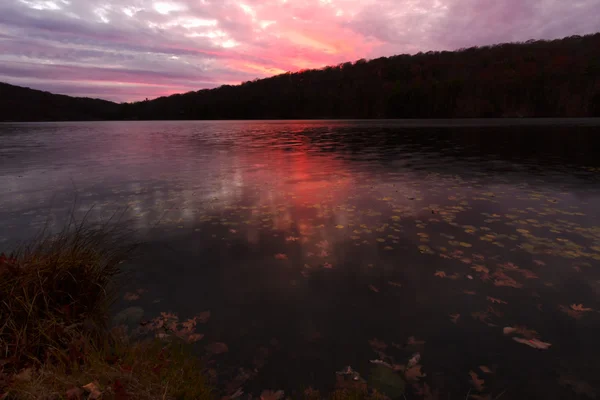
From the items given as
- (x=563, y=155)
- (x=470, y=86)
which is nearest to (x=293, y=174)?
(x=563, y=155)

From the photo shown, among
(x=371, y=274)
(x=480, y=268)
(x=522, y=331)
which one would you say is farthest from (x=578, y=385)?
(x=371, y=274)

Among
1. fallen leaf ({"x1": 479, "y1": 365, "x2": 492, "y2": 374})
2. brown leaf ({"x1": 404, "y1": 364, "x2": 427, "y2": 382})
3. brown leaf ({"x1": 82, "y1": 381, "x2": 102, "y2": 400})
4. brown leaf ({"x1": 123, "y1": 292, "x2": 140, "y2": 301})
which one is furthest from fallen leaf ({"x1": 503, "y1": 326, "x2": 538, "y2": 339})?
brown leaf ({"x1": 123, "y1": 292, "x2": 140, "y2": 301})

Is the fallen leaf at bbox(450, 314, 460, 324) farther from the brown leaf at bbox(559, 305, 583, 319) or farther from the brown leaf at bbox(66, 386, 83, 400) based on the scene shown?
the brown leaf at bbox(66, 386, 83, 400)

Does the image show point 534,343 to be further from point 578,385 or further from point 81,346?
point 81,346

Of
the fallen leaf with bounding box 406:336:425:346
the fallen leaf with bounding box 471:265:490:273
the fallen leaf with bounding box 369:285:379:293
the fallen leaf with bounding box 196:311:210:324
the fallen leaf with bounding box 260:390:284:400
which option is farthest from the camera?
the fallen leaf with bounding box 471:265:490:273

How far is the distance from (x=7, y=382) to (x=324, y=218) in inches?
363

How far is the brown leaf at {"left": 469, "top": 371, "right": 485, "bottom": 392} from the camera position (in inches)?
176

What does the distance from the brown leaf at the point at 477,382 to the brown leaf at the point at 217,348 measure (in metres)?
3.74

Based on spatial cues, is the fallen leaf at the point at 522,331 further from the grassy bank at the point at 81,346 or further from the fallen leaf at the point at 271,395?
the fallen leaf at the point at 271,395

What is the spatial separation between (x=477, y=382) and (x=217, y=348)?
3962mm

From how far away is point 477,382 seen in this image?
455 cm

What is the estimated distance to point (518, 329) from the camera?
5598mm

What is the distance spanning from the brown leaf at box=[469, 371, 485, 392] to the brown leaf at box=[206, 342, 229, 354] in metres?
3.74

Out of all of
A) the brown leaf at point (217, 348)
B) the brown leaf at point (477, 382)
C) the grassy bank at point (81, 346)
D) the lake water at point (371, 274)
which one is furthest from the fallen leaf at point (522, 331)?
the brown leaf at point (217, 348)
